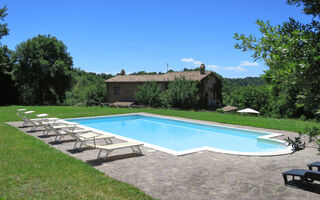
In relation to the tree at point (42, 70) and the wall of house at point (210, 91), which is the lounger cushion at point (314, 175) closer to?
the wall of house at point (210, 91)

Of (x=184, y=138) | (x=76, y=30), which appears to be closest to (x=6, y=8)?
(x=76, y=30)

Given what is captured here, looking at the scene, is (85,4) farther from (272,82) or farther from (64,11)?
(272,82)

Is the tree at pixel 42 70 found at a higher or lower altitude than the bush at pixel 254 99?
higher

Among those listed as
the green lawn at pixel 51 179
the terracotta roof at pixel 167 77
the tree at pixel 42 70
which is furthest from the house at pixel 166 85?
the green lawn at pixel 51 179

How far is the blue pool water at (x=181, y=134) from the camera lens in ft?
36.2

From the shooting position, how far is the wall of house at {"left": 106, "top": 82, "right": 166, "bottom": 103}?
3394 centimetres

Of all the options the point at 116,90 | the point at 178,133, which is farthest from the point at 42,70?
the point at 178,133

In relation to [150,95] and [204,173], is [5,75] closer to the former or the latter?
[150,95]

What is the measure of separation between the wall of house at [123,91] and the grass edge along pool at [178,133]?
47.4ft

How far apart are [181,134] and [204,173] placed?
7.85 m

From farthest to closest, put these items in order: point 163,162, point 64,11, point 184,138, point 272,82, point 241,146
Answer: point 64,11, point 184,138, point 241,146, point 163,162, point 272,82

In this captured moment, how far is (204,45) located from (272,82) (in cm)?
2878

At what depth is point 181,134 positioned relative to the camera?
14.0 metres

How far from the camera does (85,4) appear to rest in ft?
60.9
